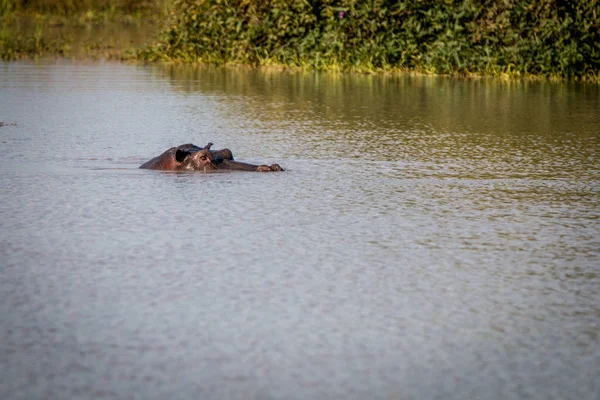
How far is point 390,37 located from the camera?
59.9ft

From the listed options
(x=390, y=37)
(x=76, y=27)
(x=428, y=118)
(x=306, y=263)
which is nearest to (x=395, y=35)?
(x=390, y=37)

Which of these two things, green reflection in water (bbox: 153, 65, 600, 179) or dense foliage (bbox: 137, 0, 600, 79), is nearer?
green reflection in water (bbox: 153, 65, 600, 179)

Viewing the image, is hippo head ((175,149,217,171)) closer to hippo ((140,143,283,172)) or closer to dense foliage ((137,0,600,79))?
hippo ((140,143,283,172))

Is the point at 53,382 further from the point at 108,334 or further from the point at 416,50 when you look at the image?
the point at 416,50

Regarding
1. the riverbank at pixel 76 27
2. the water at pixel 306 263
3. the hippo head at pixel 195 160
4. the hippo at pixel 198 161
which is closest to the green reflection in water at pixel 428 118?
the water at pixel 306 263

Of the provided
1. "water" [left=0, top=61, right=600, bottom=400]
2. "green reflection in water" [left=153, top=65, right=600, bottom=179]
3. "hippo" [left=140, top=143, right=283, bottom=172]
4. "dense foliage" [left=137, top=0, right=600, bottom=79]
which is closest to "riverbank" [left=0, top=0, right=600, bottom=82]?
"dense foliage" [left=137, top=0, right=600, bottom=79]

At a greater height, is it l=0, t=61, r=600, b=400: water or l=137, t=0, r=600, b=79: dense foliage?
l=137, t=0, r=600, b=79: dense foliage

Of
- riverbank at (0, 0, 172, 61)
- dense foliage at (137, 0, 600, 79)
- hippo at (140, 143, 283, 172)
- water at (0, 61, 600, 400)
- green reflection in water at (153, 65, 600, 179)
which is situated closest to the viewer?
water at (0, 61, 600, 400)

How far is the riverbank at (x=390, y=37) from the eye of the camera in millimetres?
17000

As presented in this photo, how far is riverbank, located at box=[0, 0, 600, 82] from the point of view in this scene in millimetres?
17000

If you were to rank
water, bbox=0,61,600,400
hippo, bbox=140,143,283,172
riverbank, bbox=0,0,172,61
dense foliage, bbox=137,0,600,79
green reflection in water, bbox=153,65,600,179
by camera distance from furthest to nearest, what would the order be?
1. riverbank, bbox=0,0,172,61
2. dense foliage, bbox=137,0,600,79
3. green reflection in water, bbox=153,65,600,179
4. hippo, bbox=140,143,283,172
5. water, bbox=0,61,600,400

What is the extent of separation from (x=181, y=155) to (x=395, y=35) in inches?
404

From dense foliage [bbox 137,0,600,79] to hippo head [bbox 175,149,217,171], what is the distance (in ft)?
32.1

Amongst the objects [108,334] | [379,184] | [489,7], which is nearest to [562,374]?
[108,334]
